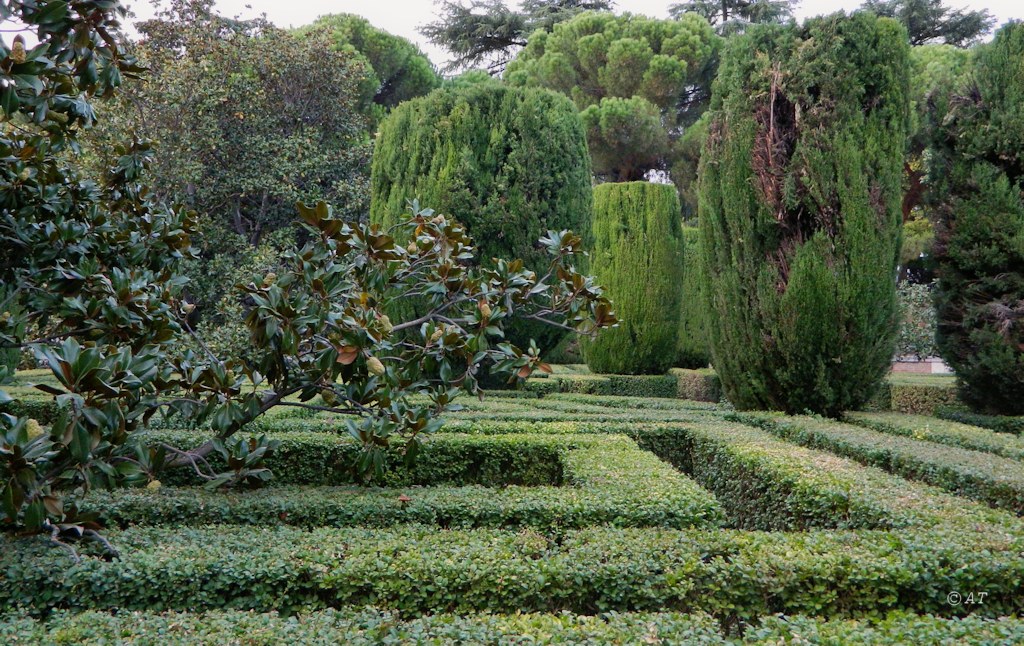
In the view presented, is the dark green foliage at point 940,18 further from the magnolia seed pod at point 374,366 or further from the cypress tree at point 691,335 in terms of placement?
the magnolia seed pod at point 374,366

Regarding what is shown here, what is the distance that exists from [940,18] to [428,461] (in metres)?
27.8

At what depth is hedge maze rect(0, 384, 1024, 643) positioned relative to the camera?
230 cm

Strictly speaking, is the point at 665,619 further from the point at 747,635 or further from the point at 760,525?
the point at 760,525

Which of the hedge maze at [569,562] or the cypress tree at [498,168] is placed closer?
the hedge maze at [569,562]

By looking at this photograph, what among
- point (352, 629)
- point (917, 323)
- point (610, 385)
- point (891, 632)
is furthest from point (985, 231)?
point (917, 323)

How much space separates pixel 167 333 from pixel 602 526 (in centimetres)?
227

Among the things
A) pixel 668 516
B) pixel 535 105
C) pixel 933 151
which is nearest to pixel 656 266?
pixel 535 105

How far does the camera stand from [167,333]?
3.36 m

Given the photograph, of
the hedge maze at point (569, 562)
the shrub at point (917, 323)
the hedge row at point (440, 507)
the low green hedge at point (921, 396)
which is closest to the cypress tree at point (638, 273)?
the low green hedge at point (921, 396)

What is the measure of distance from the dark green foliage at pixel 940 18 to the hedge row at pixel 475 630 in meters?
27.4

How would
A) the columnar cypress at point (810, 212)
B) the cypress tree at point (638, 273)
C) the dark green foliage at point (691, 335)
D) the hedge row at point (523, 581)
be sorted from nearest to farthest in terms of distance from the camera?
the hedge row at point (523, 581)
the columnar cypress at point (810, 212)
the cypress tree at point (638, 273)
the dark green foliage at point (691, 335)

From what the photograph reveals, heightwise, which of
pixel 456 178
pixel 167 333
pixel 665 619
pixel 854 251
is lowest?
pixel 665 619

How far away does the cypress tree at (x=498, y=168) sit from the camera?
9820mm

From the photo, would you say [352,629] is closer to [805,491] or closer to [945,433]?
[805,491]
